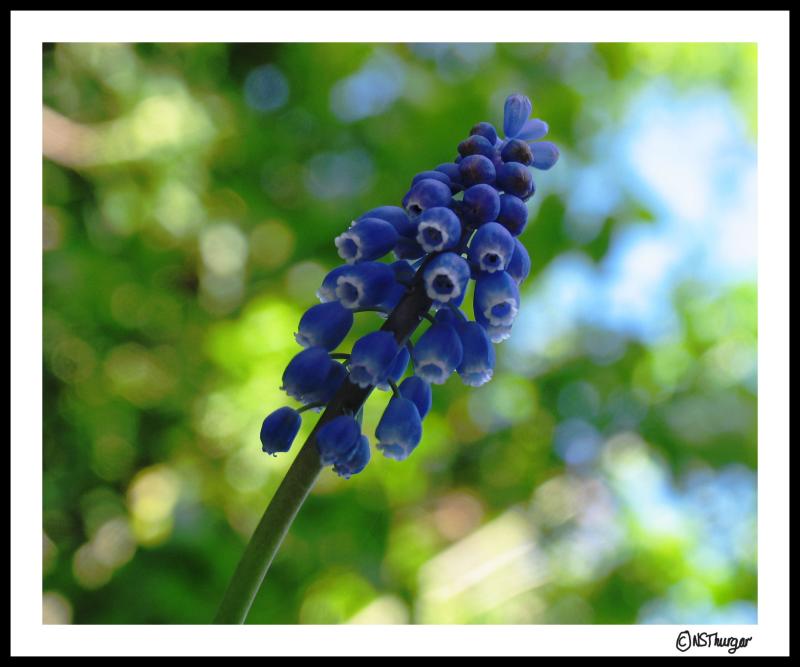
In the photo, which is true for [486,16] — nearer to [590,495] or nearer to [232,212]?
[232,212]

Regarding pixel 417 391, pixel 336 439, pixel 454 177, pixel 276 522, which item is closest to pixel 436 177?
pixel 454 177

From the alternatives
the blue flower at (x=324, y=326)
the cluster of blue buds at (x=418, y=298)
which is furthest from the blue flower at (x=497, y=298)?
the blue flower at (x=324, y=326)

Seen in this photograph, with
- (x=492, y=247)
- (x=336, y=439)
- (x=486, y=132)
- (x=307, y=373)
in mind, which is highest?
(x=486, y=132)

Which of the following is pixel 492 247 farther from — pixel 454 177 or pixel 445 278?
pixel 454 177

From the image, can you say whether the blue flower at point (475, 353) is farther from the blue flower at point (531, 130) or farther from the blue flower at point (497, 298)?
the blue flower at point (531, 130)

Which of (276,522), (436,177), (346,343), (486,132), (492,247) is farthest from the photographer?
(346,343)

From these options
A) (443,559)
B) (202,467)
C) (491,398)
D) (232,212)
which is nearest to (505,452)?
(491,398)
